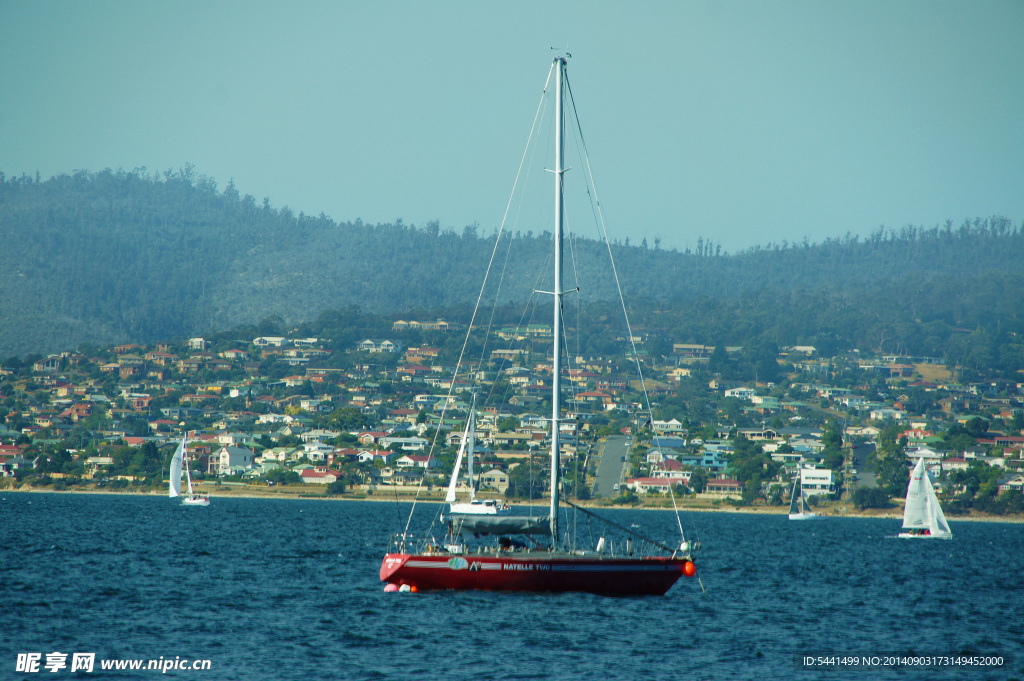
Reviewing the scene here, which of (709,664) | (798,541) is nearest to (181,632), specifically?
(709,664)

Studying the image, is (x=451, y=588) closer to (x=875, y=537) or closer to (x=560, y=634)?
(x=560, y=634)

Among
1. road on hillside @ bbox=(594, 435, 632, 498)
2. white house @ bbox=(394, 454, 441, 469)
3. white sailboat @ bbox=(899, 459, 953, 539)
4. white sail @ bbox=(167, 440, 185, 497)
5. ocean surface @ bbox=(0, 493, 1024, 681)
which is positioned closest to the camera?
ocean surface @ bbox=(0, 493, 1024, 681)

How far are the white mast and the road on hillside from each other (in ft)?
299

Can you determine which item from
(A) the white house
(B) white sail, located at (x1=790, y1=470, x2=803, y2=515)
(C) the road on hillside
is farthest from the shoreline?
(A) the white house

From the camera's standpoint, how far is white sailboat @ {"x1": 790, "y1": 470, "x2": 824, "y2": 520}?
114000mm

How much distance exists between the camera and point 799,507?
412ft

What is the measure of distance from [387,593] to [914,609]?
1927 centimetres

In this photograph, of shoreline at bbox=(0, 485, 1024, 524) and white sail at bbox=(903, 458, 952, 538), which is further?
shoreline at bbox=(0, 485, 1024, 524)

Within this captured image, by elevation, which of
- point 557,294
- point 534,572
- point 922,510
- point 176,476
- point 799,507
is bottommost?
point 799,507

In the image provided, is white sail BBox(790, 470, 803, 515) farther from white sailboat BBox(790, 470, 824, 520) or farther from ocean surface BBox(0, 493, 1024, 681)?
ocean surface BBox(0, 493, 1024, 681)

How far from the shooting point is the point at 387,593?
38.8 meters

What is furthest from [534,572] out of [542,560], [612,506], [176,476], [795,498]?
→ [795,498]

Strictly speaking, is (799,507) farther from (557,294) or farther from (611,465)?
(557,294)

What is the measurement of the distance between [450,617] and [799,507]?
9867 cm
